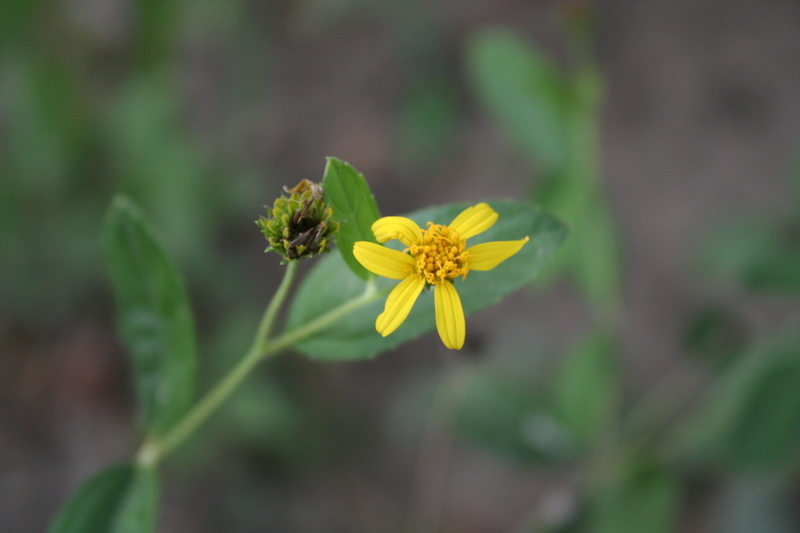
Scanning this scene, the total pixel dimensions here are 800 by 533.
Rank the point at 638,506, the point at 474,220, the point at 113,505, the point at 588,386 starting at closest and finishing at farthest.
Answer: the point at 474,220, the point at 113,505, the point at 638,506, the point at 588,386

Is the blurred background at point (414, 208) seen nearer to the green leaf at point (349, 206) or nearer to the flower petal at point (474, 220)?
the flower petal at point (474, 220)

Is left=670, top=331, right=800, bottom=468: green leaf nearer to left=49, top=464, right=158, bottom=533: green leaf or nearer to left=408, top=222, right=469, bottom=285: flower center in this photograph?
left=408, top=222, right=469, bottom=285: flower center

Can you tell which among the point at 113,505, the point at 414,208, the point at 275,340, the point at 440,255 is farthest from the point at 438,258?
the point at 414,208

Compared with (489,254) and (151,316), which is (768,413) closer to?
(489,254)

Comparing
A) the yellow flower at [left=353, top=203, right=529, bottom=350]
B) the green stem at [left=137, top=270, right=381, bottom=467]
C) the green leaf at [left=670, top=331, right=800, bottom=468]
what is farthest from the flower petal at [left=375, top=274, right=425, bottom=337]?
the green leaf at [left=670, top=331, right=800, bottom=468]

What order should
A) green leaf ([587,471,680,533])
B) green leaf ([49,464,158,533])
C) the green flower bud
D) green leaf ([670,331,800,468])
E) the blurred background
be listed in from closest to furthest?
1. the green flower bud
2. green leaf ([49,464,158,533])
3. green leaf ([670,331,800,468])
4. green leaf ([587,471,680,533])
5. the blurred background

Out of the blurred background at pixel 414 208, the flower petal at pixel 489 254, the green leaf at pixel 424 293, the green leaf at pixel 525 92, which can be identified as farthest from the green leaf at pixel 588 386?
the flower petal at pixel 489 254
